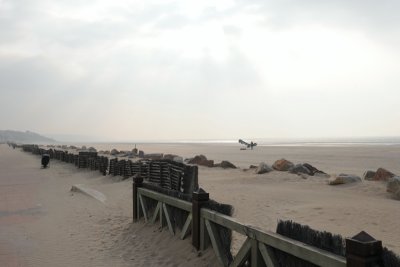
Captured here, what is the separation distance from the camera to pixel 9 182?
2236 centimetres

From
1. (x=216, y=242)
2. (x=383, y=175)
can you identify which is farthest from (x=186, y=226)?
(x=383, y=175)

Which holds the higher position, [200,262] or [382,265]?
[382,265]

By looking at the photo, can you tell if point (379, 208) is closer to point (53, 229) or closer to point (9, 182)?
point (53, 229)

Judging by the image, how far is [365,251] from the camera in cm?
349

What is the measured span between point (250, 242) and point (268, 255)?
42cm

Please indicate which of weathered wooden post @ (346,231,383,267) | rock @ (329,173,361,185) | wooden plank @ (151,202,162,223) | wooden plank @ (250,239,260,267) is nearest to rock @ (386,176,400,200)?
rock @ (329,173,361,185)

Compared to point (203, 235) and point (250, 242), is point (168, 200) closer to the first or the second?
point (203, 235)

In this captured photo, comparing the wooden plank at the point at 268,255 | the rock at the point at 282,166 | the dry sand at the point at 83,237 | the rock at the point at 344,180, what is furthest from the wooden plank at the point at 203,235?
the rock at the point at 282,166

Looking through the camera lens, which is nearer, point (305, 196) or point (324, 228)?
point (324, 228)

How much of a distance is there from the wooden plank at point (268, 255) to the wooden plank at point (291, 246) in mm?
83

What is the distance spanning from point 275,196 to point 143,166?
17.4 ft

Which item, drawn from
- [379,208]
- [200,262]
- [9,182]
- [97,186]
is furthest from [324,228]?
[9,182]

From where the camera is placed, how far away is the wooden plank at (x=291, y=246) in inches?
156

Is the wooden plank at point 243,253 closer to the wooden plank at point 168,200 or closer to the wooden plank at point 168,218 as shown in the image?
the wooden plank at point 168,200
